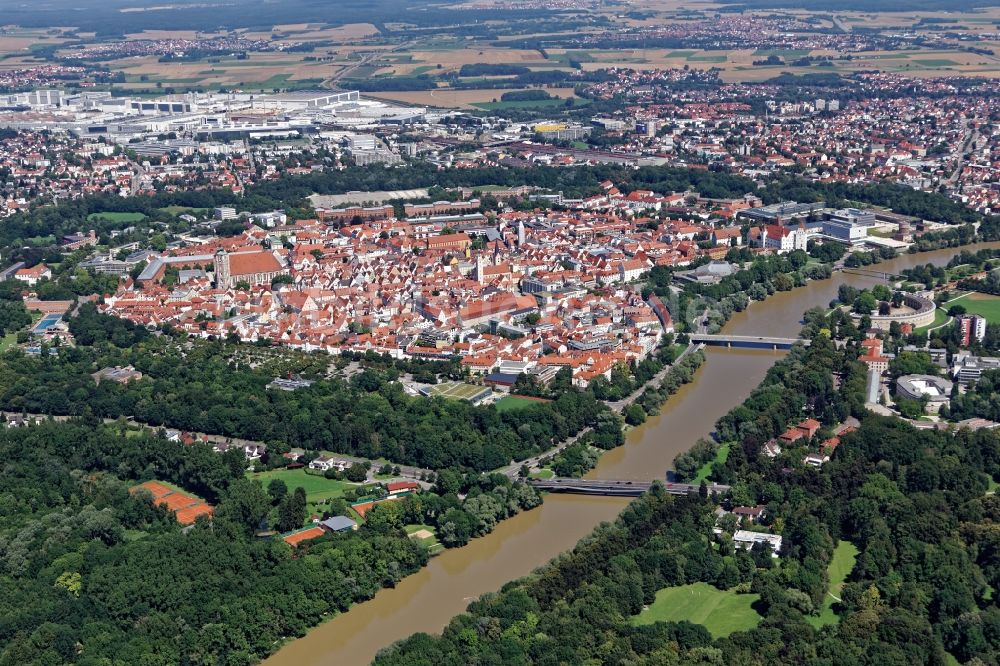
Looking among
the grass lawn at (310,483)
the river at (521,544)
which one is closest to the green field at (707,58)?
the river at (521,544)

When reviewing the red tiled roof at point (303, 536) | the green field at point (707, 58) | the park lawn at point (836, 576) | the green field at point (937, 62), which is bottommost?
the green field at point (707, 58)

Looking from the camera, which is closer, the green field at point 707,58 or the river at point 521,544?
the river at point 521,544

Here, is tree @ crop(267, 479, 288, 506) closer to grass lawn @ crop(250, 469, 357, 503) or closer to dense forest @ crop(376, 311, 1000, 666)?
grass lawn @ crop(250, 469, 357, 503)

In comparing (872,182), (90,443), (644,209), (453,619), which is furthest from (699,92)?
(453,619)

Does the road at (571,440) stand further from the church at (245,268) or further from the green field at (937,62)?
the green field at (937,62)

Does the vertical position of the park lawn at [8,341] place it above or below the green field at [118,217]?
above

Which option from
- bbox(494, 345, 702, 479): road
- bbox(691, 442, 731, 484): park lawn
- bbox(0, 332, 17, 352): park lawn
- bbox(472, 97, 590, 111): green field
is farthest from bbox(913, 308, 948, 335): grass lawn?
bbox(472, 97, 590, 111): green field

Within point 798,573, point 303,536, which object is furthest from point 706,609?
point 303,536

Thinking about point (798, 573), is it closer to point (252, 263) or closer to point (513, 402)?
point (513, 402)
